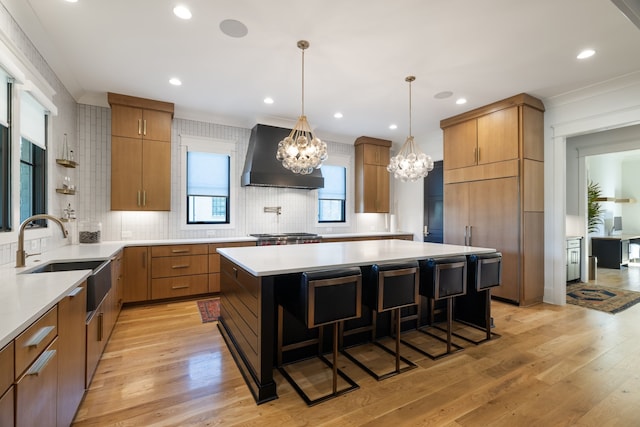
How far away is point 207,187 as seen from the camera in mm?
4980

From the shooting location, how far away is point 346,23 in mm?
2543

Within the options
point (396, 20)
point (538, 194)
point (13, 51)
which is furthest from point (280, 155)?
point (538, 194)

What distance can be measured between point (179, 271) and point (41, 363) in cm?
→ 312

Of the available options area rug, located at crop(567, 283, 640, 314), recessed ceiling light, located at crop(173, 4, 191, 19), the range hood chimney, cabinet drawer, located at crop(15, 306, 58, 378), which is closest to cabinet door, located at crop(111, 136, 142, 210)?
the range hood chimney

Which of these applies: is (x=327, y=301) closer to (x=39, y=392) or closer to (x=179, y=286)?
(x=39, y=392)

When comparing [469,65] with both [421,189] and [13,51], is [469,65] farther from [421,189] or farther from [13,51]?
[13,51]

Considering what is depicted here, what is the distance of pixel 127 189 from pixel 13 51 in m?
2.11

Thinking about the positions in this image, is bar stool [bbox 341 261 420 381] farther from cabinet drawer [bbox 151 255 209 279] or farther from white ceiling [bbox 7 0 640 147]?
cabinet drawer [bbox 151 255 209 279]

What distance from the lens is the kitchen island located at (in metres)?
2.02

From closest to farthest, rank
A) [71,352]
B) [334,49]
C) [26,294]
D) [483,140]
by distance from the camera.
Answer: [26,294], [71,352], [334,49], [483,140]

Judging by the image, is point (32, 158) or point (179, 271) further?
point (179, 271)

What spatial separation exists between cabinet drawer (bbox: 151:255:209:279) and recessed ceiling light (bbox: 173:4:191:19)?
3007mm

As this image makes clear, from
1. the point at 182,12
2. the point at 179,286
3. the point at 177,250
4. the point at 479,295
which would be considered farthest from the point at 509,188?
the point at 179,286

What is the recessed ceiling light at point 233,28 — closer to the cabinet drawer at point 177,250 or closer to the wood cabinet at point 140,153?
the wood cabinet at point 140,153
